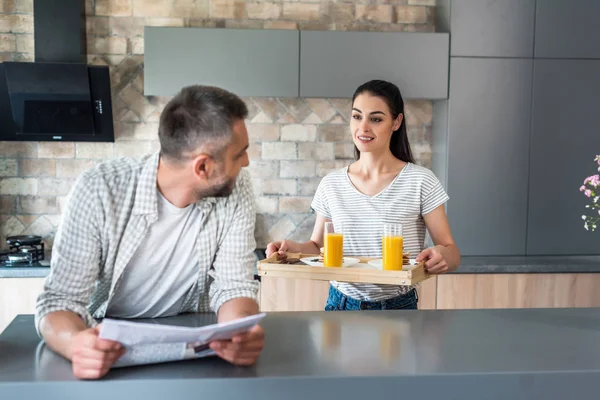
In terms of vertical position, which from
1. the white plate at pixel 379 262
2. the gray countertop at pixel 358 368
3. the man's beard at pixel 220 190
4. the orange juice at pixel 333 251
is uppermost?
the man's beard at pixel 220 190

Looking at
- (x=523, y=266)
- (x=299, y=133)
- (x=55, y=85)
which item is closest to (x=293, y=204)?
(x=299, y=133)

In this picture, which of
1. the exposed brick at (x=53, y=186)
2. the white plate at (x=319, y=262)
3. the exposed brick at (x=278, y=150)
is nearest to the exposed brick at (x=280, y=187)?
the exposed brick at (x=278, y=150)

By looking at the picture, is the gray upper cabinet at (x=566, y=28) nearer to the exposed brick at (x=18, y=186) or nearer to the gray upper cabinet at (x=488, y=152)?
the gray upper cabinet at (x=488, y=152)

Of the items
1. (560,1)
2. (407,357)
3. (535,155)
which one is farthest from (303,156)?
(407,357)

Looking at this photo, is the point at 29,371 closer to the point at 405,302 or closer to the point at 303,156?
the point at 405,302

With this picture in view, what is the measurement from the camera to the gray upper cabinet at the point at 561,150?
3684mm

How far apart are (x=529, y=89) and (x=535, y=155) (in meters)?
0.37

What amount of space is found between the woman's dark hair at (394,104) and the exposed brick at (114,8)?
6.31 feet

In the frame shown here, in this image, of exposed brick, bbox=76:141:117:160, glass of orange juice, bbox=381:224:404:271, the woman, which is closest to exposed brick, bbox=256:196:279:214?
exposed brick, bbox=76:141:117:160

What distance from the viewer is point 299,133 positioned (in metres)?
3.98

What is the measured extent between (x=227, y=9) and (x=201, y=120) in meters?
2.46

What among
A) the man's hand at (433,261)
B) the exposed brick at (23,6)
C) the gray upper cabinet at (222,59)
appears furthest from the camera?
the exposed brick at (23,6)

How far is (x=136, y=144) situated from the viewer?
3.89m

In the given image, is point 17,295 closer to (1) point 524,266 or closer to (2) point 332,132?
(2) point 332,132
